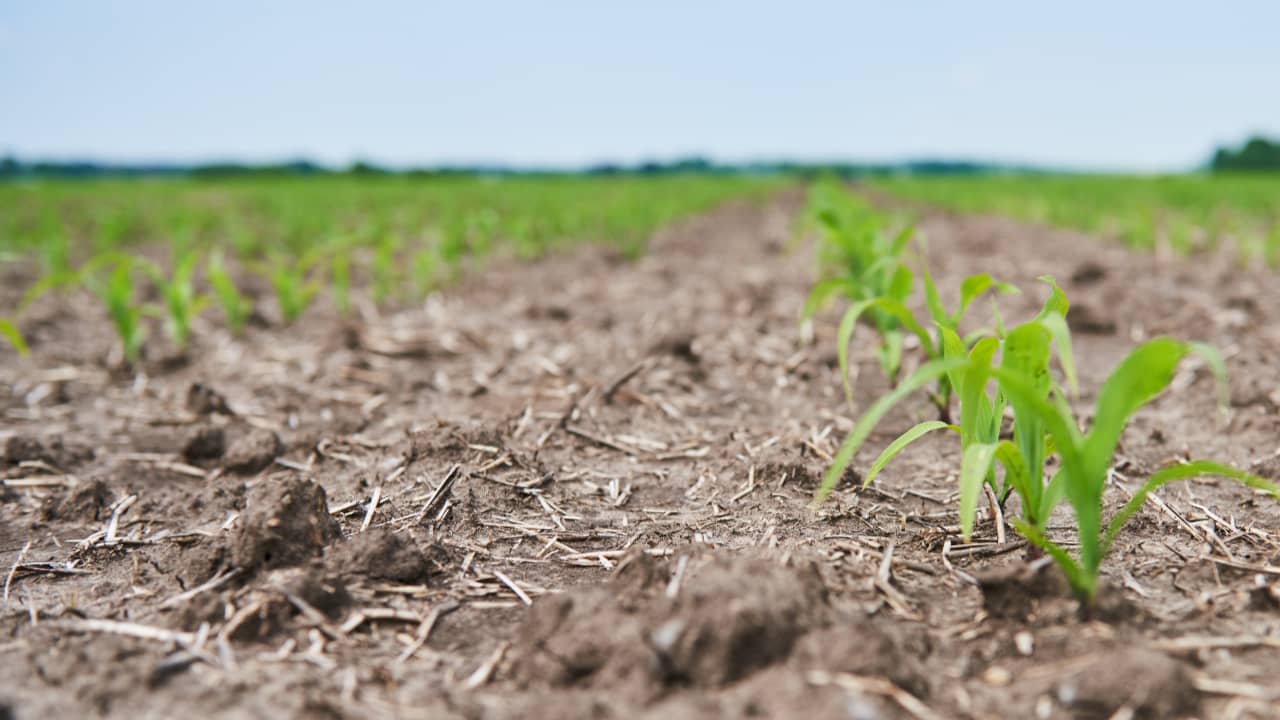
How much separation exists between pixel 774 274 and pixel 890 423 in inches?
156

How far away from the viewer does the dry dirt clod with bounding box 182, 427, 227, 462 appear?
8.64ft

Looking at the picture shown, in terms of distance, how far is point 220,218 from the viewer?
12000 mm

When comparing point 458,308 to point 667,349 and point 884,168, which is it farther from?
point 884,168

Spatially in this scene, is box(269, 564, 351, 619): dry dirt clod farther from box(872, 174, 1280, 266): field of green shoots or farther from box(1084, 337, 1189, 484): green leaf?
box(872, 174, 1280, 266): field of green shoots

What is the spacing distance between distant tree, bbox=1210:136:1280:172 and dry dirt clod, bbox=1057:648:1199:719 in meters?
66.3

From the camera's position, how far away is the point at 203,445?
104 inches

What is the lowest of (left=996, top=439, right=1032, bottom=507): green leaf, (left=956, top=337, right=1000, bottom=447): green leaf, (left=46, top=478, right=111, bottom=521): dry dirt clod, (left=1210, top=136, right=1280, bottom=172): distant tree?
(left=46, top=478, right=111, bottom=521): dry dirt clod

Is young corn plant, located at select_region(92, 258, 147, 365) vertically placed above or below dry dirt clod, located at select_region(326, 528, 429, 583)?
above

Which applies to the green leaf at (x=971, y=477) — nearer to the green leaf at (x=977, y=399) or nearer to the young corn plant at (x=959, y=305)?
the green leaf at (x=977, y=399)

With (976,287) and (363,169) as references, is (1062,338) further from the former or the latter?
(363,169)

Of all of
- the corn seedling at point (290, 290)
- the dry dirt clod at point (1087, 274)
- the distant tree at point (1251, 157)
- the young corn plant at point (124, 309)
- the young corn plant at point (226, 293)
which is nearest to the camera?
the young corn plant at point (124, 309)

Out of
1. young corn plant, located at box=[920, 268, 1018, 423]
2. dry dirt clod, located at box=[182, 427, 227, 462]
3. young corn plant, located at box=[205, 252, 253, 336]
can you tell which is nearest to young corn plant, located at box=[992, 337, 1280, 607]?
young corn plant, located at box=[920, 268, 1018, 423]

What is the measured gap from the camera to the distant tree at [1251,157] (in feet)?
184

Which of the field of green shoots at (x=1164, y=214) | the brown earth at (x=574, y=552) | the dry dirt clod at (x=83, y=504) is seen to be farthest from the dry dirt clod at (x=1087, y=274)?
the dry dirt clod at (x=83, y=504)
